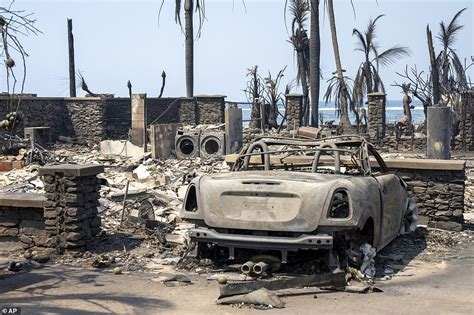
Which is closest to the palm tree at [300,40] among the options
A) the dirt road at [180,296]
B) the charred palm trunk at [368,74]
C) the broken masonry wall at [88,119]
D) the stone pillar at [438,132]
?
the charred palm trunk at [368,74]

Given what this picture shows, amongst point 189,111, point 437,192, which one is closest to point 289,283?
point 437,192

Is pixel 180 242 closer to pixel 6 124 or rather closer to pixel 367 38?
pixel 6 124

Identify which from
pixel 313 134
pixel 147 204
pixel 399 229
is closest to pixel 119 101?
pixel 313 134

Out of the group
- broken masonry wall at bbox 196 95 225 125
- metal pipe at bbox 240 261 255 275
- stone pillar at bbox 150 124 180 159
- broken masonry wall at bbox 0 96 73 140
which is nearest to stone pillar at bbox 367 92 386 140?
broken masonry wall at bbox 196 95 225 125

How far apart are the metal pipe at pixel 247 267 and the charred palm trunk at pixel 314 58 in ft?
76.9

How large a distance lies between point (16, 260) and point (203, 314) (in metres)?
3.65

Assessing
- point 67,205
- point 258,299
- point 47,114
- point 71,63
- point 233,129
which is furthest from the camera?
point 71,63

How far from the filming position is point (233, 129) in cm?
2155

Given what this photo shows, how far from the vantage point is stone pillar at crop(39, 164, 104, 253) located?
855 cm

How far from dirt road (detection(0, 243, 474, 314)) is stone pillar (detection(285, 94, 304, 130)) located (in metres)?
20.1

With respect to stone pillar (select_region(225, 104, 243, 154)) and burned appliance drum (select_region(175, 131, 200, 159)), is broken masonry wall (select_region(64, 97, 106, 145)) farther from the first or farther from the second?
stone pillar (select_region(225, 104, 243, 154))

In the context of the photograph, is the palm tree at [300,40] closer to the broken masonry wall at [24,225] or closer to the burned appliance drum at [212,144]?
the burned appliance drum at [212,144]

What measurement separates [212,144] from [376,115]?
8.78m

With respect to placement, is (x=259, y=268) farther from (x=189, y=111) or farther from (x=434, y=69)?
(x=434, y=69)
